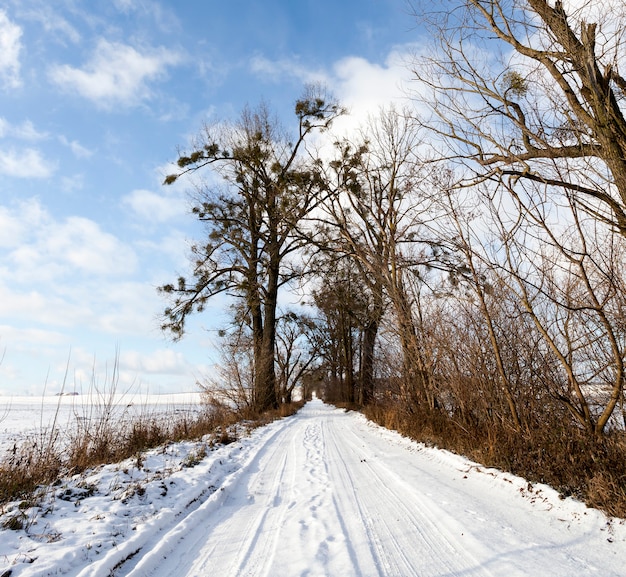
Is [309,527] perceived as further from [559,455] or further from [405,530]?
[559,455]

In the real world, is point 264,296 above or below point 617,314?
above

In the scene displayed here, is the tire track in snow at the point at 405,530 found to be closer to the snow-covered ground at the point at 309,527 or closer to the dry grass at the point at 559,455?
the snow-covered ground at the point at 309,527

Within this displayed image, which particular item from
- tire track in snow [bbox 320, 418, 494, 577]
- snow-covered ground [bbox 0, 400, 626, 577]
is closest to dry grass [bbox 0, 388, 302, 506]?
snow-covered ground [bbox 0, 400, 626, 577]

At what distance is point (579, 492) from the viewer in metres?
3.89

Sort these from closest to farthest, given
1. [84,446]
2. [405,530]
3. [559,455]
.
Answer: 1. [405,530]
2. [559,455]
3. [84,446]

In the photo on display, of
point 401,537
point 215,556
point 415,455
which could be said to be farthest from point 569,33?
point 415,455

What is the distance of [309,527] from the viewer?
3.50m

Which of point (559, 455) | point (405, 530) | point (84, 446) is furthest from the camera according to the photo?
point (84, 446)

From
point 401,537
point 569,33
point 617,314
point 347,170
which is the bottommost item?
point 401,537

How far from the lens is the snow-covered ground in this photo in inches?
109

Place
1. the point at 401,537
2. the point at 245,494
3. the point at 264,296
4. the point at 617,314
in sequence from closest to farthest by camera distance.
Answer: the point at 401,537 < the point at 617,314 < the point at 245,494 < the point at 264,296

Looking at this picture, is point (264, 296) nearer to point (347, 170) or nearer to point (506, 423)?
point (347, 170)

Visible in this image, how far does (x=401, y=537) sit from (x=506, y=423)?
315cm

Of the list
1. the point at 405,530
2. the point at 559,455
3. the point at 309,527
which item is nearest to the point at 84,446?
the point at 309,527
